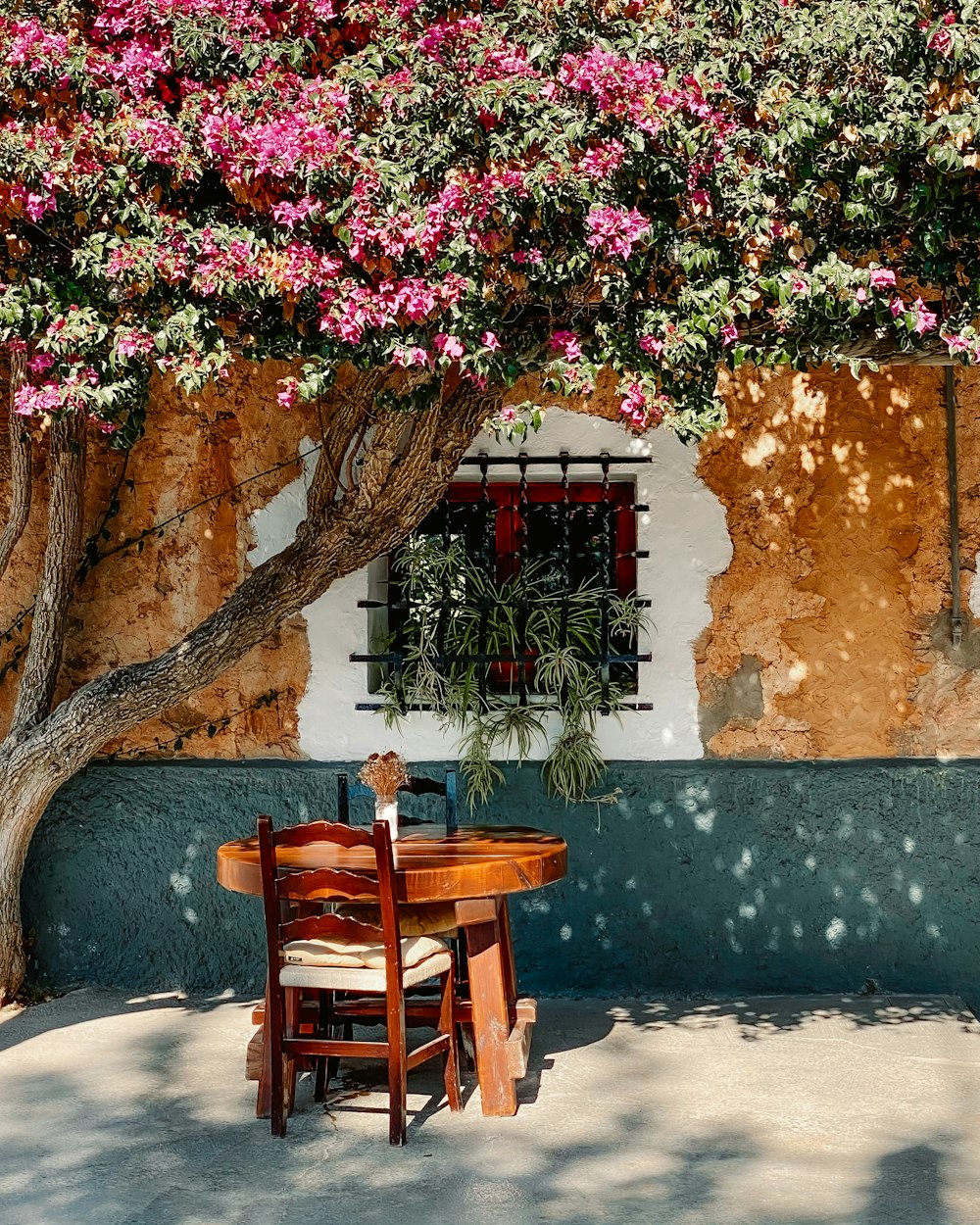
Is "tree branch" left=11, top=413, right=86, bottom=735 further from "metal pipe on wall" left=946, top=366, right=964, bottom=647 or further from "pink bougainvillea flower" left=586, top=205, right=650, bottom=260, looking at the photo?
"metal pipe on wall" left=946, top=366, right=964, bottom=647

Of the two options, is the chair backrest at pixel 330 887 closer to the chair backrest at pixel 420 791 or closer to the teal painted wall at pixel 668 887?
the chair backrest at pixel 420 791

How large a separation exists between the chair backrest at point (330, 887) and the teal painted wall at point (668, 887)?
1793 millimetres

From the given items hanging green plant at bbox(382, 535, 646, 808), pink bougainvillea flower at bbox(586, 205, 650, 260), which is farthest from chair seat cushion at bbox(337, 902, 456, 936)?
pink bougainvillea flower at bbox(586, 205, 650, 260)

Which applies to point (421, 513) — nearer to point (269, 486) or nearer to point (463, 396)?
point (463, 396)

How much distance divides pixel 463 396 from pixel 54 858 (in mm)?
2792

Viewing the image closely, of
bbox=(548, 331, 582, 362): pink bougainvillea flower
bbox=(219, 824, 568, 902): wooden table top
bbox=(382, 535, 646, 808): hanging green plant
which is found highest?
bbox=(548, 331, 582, 362): pink bougainvillea flower

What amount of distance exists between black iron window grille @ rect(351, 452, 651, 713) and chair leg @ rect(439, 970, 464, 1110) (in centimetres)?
170

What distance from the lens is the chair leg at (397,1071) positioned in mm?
4051

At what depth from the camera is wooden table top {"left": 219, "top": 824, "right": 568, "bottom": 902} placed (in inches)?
162

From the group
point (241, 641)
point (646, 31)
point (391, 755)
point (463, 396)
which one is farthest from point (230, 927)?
point (646, 31)

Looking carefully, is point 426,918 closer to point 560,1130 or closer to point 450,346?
point 560,1130

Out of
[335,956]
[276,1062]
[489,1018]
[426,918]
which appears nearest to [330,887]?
[335,956]

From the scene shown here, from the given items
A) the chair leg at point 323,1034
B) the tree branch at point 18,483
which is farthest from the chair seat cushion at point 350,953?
the tree branch at point 18,483

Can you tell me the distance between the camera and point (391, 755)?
15.1 ft
